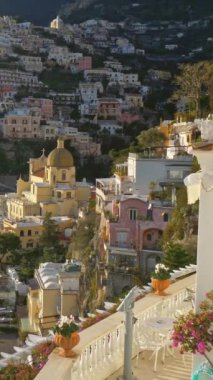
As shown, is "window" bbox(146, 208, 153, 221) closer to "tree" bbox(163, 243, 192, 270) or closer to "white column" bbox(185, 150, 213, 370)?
"tree" bbox(163, 243, 192, 270)

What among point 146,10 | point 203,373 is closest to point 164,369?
point 203,373

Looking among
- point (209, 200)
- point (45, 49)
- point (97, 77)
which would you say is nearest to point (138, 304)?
point (209, 200)

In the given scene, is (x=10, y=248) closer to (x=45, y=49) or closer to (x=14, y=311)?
(x=14, y=311)

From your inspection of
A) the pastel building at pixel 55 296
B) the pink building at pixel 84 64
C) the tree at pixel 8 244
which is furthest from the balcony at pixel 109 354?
the pink building at pixel 84 64

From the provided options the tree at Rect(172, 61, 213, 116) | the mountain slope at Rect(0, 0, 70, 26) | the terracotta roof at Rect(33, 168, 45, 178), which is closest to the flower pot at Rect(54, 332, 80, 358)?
the tree at Rect(172, 61, 213, 116)

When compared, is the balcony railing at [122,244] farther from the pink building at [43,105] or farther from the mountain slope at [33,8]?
the mountain slope at [33,8]
